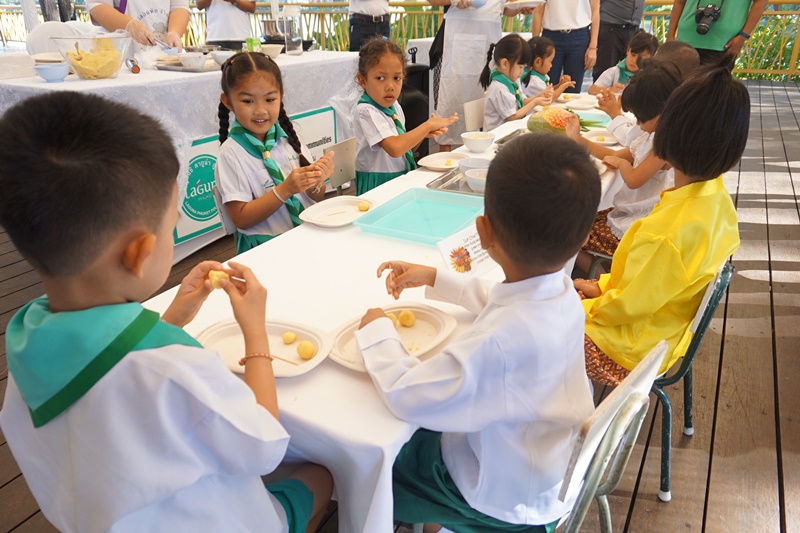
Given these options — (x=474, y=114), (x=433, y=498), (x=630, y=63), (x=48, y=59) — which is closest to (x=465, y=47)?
(x=630, y=63)

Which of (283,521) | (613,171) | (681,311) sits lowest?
(283,521)

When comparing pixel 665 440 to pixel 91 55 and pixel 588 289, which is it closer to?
pixel 588 289

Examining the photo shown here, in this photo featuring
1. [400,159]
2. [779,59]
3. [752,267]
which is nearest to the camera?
[400,159]

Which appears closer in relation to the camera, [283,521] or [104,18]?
[283,521]

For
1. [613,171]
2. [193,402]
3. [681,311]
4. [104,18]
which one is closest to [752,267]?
[613,171]

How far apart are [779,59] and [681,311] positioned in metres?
9.70

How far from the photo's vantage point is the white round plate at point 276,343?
0.96 m

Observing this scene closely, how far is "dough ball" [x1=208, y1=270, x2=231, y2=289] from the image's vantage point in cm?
97

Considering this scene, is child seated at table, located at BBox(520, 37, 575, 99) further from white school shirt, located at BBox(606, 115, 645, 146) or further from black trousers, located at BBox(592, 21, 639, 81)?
black trousers, located at BBox(592, 21, 639, 81)

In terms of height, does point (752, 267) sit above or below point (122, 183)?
below

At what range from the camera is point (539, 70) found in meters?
3.99

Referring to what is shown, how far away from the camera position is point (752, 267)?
3.02 metres

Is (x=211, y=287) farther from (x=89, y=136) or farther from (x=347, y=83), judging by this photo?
(x=347, y=83)

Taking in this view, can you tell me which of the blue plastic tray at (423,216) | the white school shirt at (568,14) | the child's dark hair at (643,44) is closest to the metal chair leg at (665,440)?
the blue plastic tray at (423,216)
